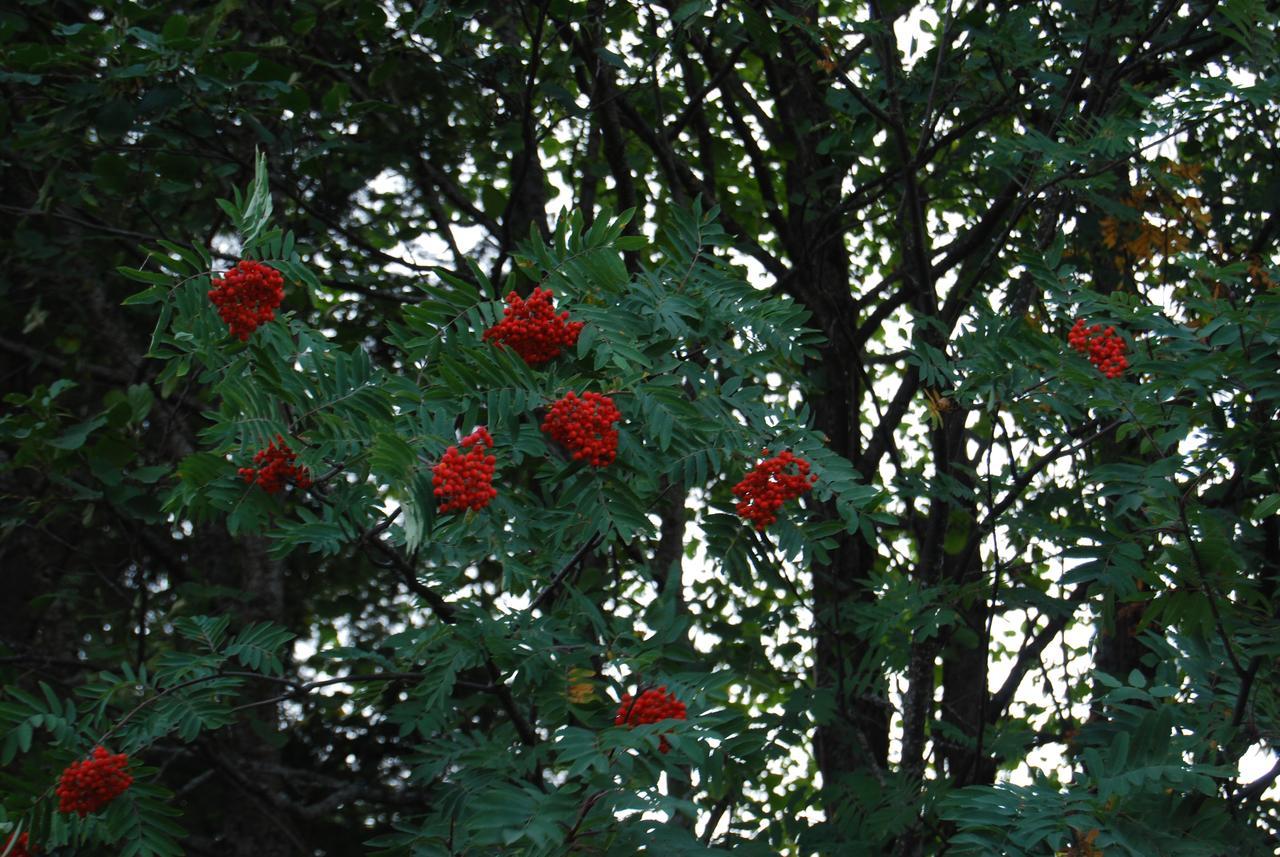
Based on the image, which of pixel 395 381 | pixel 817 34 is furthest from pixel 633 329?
pixel 817 34

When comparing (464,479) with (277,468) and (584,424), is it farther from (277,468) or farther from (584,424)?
(277,468)

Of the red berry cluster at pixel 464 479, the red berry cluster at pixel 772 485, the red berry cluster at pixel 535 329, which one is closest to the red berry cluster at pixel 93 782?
the red berry cluster at pixel 464 479

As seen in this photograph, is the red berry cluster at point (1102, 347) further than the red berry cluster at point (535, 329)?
Yes

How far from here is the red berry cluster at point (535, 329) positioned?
8.55 ft

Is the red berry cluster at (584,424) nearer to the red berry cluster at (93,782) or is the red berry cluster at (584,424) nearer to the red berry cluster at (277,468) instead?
the red berry cluster at (277,468)

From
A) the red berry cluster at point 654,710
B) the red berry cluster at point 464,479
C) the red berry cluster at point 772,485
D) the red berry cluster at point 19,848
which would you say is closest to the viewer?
the red berry cluster at point 464,479

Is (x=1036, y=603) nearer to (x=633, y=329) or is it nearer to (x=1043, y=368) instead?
(x=1043, y=368)

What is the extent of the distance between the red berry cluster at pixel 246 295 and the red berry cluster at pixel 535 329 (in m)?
0.44

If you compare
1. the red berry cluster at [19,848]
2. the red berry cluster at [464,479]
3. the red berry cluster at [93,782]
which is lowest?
the red berry cluster at [19,848]

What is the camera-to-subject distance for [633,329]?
272cm

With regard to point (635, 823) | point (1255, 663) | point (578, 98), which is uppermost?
point (578, 98)

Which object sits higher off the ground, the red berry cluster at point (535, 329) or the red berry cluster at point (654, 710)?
the red berry cluster at point (535, 329)

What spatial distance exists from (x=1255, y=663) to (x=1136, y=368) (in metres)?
0.73

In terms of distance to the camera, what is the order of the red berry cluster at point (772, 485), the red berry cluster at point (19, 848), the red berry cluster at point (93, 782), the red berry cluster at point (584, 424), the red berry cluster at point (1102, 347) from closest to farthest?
the red berry cluster at point (584, 424)
the red berry cluster at point (772, 485)
the red berry cluster at point (93, 782)
the red berry cluster at point (19, 848)
the red berry cluster at point (1102, 347)
